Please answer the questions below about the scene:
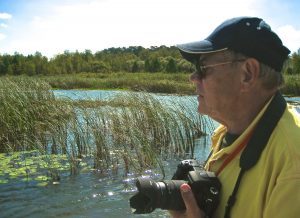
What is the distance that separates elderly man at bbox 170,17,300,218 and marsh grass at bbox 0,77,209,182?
5833 mm

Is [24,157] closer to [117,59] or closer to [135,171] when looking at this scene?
[135,171]

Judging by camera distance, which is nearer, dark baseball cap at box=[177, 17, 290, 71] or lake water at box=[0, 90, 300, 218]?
dark baseball cap at box=[177, 17, 290, 71]

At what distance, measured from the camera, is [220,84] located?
178cm

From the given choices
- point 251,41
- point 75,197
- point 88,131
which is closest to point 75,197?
point 75,197

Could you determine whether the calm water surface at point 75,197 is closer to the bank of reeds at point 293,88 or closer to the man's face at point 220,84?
the man's face at point 220,84

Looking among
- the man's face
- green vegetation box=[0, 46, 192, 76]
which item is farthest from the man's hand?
green vegetation box=[0, 46, 192, 76]

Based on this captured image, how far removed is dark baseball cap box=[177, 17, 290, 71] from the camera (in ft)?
5.44

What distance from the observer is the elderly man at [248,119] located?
4.71 ft

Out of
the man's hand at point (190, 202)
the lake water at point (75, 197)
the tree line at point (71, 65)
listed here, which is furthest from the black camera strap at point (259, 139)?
the tree line at point (71, 65)

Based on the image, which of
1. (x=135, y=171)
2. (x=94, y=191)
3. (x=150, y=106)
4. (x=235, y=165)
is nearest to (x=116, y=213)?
(x=94, y=191)

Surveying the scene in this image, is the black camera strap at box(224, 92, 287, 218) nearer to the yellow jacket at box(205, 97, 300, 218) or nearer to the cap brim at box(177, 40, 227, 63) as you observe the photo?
the yellow jacket at box(205, 97, 300, 218)

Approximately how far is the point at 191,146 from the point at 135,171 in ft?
7.43

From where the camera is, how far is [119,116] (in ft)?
28.7

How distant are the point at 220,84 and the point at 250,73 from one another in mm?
145
